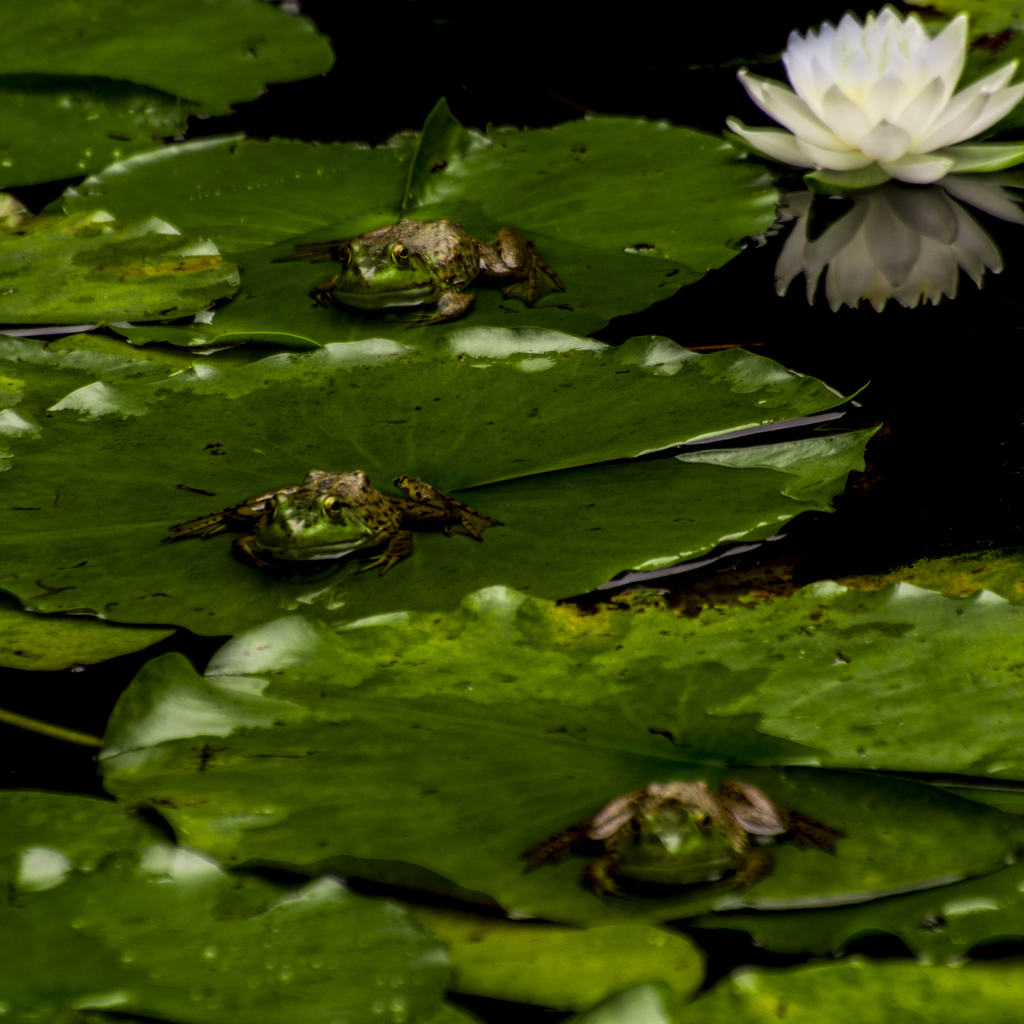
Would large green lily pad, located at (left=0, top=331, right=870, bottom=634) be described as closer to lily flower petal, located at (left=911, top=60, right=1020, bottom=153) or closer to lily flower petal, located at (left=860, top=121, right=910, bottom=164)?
lily flower petal, located at (left=860, top=121, right=910, bottom=164)

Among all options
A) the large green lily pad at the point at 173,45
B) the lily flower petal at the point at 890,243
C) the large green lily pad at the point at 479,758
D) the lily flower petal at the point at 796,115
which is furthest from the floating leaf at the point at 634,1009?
the large green lily pad at the point at 173,45

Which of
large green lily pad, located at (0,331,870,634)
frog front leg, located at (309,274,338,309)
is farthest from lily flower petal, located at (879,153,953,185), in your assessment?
frog front leg, located at (309,274,338,309)

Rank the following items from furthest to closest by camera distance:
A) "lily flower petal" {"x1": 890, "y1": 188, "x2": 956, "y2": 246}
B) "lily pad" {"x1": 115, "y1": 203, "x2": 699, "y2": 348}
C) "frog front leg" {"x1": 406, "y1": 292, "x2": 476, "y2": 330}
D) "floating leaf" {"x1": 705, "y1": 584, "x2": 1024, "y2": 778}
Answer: "lily flower petal" {"x1": 890, "y1": 188, "x2": 956, "y2": 246} → "frog front leg" {"x1": 406, "y1": 292, "x2": 476, "y2": 330} → "lily pad" {"x1": 115, "y1": 203, "x2": 699, "y2": 348} → "floating leaf" {"x1": 705, "y1": 584, "x2": 1024, "y2": 778}

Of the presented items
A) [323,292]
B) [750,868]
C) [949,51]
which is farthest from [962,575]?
[949,51]

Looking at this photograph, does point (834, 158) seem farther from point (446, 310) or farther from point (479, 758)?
point (479, 758)

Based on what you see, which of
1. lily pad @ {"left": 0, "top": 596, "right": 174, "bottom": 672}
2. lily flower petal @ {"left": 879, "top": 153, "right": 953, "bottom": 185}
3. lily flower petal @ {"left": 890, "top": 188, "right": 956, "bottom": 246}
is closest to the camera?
lily pad @ {"left": 0, "top": 596, "right": 174, "bottom": 672}
